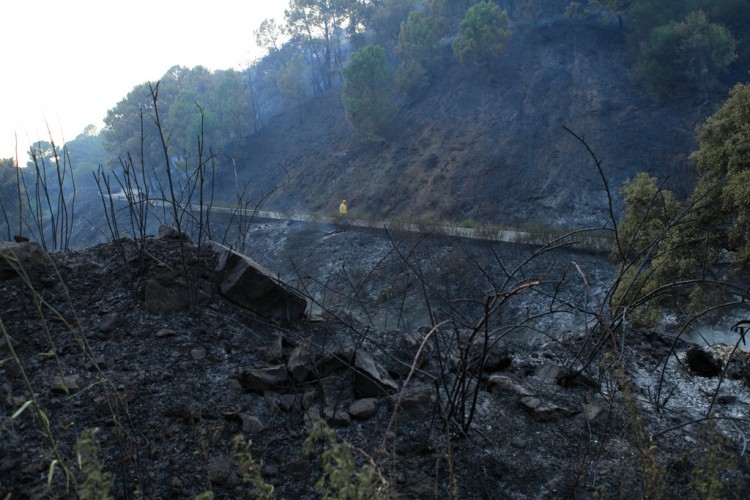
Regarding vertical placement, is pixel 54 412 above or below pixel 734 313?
above

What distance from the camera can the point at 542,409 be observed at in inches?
149

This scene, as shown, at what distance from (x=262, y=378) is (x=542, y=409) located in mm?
2035

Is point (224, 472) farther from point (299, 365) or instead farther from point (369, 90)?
point (369, 90)

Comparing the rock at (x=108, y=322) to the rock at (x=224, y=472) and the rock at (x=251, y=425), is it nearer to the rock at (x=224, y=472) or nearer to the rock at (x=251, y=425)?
the rock at (x=251, y=425)

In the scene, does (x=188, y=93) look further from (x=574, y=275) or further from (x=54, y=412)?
(x=54, y=412)

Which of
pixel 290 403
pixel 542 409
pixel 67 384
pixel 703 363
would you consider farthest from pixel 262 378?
pixel 703 363

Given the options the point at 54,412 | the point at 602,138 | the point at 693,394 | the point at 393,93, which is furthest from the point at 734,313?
the point at 393,93

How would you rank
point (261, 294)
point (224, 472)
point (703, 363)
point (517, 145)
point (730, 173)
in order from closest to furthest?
point (224, 472)
point (261, 294)
point (703, 363)
point (730, 173)
point (517, 145)

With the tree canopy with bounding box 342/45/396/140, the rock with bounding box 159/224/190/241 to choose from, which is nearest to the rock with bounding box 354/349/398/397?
the rock with bounding box 159/224/190/241

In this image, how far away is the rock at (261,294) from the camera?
176 inches

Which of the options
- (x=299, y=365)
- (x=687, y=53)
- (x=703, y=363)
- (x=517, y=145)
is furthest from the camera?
(x=517, y=145)

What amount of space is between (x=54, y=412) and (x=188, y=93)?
155 feet

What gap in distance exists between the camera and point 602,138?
2748 centimetres

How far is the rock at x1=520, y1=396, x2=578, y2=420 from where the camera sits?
376 cm
